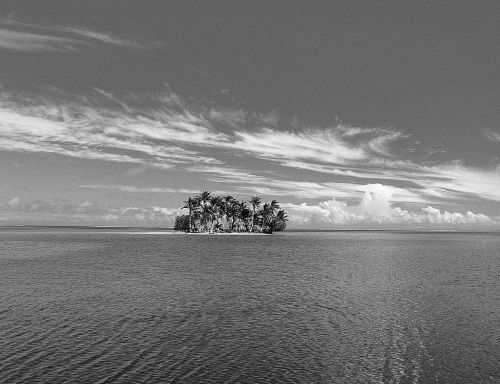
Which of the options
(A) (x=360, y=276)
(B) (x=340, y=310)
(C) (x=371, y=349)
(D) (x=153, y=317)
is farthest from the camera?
(A) (x=360, y=276)

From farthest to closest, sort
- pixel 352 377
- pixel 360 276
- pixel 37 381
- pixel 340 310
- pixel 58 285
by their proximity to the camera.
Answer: pixel 360 276 < pixel 58 285 < pixel 340 310 < pixel 352 377 < pixel 37 381

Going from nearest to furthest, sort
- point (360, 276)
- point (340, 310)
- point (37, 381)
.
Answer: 1. point (37, 381)
2. point (340, 310)
3. point (360, 276)

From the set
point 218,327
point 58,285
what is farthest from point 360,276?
point 58,285

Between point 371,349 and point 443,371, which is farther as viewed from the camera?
point 371,349

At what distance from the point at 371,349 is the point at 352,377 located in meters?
5.72

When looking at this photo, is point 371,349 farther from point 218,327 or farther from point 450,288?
point 450,288

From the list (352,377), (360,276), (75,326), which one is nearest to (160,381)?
(352,377)

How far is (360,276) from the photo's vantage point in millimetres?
67000

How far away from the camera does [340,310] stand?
39781mm

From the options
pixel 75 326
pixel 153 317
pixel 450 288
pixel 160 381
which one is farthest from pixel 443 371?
pixel 450 288

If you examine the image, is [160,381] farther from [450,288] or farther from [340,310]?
[450,288]

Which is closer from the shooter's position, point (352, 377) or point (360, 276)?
point (352, 377)

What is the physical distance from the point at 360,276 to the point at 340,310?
2887 centimetres

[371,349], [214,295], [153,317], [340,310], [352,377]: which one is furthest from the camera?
[214,295]
